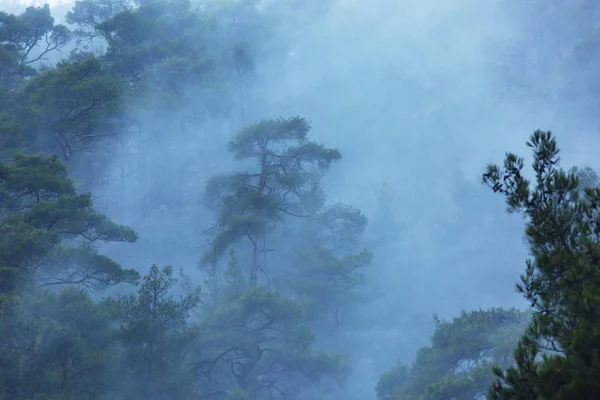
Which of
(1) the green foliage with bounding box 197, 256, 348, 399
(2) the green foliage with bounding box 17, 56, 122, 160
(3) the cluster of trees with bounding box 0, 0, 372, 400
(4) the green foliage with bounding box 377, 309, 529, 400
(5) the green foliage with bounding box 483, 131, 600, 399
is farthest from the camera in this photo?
(2) the green foliage with bounding box 17, 56, 122, 160

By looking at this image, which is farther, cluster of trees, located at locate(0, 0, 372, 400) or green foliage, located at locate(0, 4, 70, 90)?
green foliage, located at locate(0, 4, 70, 90)

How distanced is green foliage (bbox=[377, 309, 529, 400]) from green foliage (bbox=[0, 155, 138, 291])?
25.1 ft

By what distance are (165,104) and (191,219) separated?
6796 millimetres

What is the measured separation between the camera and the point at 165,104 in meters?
28.1

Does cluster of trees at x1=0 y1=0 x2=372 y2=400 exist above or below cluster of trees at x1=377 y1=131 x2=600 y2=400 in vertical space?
above

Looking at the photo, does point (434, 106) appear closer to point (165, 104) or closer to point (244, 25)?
point (244, 25)

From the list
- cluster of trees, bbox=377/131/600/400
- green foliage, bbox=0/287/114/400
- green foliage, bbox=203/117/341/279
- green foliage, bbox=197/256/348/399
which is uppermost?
green foliage, bbox=203/117/341/279

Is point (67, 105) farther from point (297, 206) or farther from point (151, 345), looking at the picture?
point (297, 206)

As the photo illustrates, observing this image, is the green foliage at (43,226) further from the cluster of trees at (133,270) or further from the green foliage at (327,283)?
the green foliage at (327,283)

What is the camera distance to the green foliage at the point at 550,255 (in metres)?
4.36

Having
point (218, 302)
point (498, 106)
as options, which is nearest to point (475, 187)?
point (498, 106)

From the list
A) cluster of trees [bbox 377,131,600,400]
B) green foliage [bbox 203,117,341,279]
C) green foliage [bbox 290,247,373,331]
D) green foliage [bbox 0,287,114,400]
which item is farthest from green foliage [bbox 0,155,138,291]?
cluster of trees [bbox 377,131,600,400]

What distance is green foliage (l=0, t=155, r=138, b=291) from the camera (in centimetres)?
1191

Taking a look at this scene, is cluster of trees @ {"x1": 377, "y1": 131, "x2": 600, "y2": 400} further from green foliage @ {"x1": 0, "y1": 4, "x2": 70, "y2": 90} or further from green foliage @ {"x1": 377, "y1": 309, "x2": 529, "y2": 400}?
green foliage @ {"x1": 0, "y1": 4, "x2": 70, "y2": 90}
